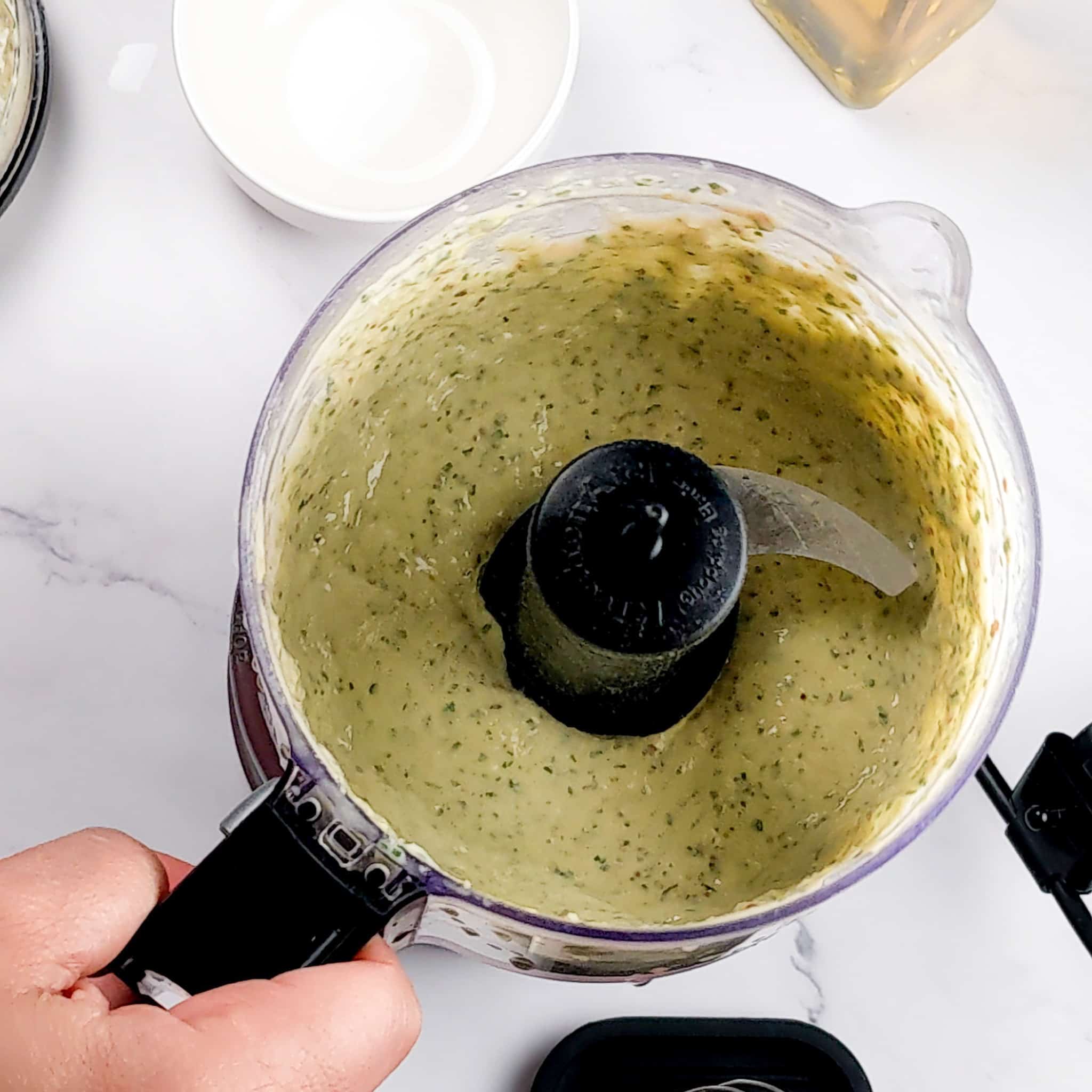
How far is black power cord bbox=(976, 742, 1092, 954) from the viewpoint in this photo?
0.58 m

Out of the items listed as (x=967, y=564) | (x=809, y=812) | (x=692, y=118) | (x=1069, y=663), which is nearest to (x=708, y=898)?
(x=809, y=812)

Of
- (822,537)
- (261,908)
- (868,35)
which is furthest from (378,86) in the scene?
(261,908)

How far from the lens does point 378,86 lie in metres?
0.69

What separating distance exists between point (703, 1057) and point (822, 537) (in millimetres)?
264

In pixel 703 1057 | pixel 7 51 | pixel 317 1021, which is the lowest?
pixel 703 1057

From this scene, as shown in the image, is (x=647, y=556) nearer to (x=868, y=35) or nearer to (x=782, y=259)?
(x=782, y=259)

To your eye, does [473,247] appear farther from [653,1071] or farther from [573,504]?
[653,1071]

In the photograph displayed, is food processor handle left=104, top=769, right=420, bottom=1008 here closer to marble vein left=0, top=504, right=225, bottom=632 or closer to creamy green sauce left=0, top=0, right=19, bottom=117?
marble vein left=0, top=504, right=225, bottom=632

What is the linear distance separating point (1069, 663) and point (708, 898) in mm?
270

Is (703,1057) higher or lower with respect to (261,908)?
lower

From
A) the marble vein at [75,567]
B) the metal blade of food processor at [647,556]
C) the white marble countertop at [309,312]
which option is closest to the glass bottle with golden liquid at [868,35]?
the white marble countertop at [309,312]

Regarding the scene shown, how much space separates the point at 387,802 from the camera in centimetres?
46

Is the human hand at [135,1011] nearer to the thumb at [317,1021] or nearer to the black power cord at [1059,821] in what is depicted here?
the thumb at [317,1021]

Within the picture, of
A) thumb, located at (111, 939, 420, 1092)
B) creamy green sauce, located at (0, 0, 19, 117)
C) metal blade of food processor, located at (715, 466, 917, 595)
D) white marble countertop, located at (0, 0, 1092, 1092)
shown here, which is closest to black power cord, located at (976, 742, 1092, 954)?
white marble countertop, located at (0, 0, 1092, 1092)
